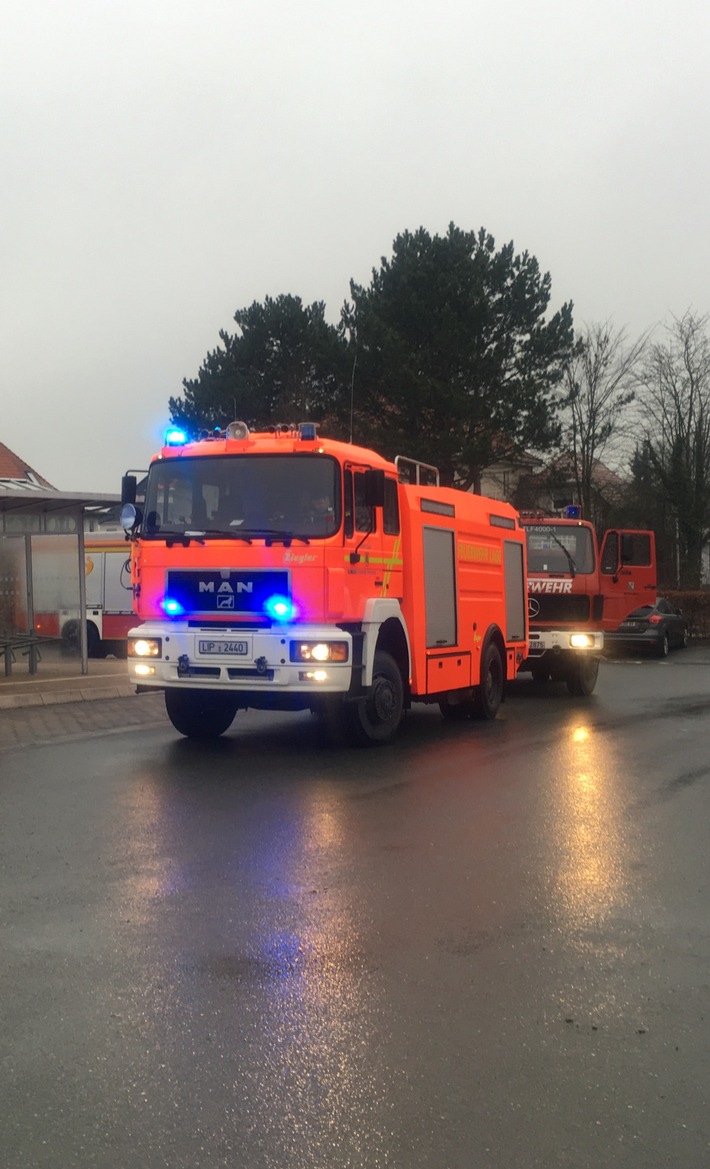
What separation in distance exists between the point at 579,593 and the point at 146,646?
8.61 metres

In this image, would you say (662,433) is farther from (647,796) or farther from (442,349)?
(647,796)

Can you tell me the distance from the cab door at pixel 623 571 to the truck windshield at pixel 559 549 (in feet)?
1.42

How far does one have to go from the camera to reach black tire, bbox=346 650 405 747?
37.3 ft

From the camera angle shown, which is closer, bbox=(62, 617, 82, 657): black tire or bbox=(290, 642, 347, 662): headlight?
bbox=(290, 642, 347, 662): headlight

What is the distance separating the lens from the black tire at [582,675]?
59.3 feet

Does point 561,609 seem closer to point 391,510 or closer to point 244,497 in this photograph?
point 391,510

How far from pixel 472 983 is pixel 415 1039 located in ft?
2.24

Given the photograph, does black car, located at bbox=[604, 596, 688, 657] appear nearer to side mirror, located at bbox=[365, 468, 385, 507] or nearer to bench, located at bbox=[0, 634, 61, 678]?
bench, located at bbox=[0, 634, 61, 678]

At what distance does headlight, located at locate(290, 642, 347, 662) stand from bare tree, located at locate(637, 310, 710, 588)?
39509 millimetres

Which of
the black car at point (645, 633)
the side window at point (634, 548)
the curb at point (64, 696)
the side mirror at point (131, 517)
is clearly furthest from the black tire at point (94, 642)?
the side mirror at point (131, 517)

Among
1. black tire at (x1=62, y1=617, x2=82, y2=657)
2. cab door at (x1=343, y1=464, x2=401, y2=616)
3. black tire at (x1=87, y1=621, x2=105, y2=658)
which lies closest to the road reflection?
cab door at (x1=343, y1=464, x2=401, y2=616)

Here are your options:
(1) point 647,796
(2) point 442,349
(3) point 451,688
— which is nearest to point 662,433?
(2) point 442,349

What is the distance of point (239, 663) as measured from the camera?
35.6ft

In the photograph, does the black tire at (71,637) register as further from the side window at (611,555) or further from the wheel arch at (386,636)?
the wheel arch at (386,636)
